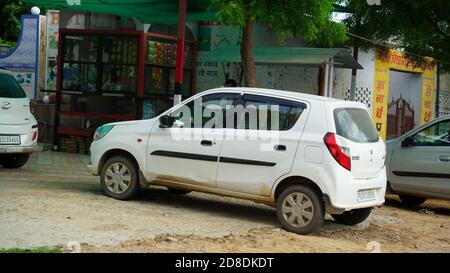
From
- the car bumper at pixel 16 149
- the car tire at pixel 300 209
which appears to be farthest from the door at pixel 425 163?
the car bumper at pixel 16 149

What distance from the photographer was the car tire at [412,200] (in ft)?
36.4

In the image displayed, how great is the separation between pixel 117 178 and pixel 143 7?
18.6ft

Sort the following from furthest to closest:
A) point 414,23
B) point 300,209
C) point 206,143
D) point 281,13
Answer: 1. point 414,23
2. point 281,13
3. point 206,143
4. point 300,209

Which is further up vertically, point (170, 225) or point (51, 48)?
point (51, 48)

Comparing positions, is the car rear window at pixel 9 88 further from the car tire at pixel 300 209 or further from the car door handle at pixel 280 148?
the car tire at pixel 300 209

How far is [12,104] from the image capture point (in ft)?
35.7

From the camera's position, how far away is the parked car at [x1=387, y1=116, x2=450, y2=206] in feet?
32.5

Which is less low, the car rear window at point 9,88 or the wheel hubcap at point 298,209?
the car rear window at point 9,88

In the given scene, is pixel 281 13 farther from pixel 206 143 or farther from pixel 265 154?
pixel 265 154

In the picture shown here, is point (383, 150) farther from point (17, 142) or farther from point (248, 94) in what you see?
point (17, 142)

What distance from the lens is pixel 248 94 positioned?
805 cm

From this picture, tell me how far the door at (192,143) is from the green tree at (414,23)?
5.14 metres

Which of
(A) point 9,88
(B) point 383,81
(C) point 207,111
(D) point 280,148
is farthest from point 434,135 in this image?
(A) point 9,88

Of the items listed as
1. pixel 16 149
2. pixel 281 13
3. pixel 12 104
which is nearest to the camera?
pixel 281 13
